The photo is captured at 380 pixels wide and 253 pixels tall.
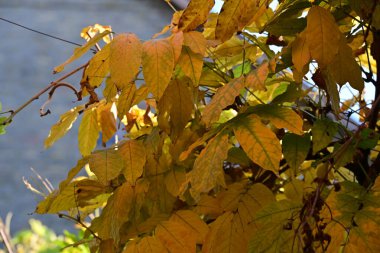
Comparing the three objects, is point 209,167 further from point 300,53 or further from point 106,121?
point 106,121

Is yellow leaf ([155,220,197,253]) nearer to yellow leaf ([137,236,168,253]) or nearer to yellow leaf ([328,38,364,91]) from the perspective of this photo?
yellow leaf ([137,236,168,253])

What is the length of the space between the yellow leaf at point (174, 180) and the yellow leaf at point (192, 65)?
0.64 feet

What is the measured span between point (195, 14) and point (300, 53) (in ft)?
0.44

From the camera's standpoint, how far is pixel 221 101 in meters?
0.71

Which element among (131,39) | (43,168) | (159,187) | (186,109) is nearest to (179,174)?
(159,187)

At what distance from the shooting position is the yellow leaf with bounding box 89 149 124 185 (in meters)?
0.80

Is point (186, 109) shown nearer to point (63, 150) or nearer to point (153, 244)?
point (153, 244)

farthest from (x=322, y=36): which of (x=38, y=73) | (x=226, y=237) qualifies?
(x=38, y=73)

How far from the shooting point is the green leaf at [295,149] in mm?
874

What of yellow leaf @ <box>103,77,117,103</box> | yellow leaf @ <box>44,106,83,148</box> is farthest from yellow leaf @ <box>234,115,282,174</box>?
yellow leaf @ <box>44,106,83,148</box>

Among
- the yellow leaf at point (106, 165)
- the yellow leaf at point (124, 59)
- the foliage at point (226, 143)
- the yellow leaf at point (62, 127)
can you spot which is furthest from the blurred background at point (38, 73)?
the yellow leaf at point (124, 59)

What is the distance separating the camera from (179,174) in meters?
0.95

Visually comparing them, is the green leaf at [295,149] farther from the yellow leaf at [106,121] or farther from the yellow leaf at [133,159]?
the yellow leaf at [106,121]

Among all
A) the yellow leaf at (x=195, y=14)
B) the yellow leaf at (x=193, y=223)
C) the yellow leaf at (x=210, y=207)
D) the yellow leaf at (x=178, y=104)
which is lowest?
the yellow leaf at (x=193, y=223)
